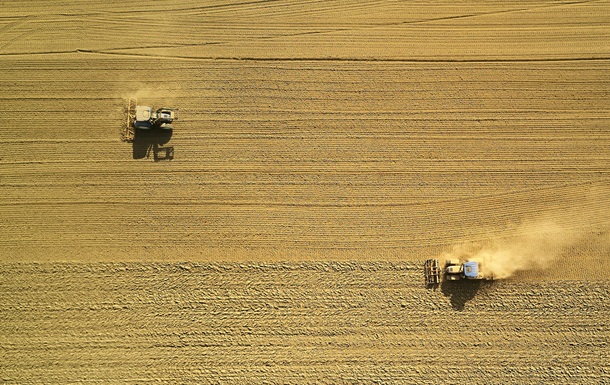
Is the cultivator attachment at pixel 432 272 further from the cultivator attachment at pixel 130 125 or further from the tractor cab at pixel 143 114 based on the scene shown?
the cultivator attachment at pixel 130 125

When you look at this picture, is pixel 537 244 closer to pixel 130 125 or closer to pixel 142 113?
pixel 142 113

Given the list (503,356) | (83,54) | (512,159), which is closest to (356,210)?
(512,159)

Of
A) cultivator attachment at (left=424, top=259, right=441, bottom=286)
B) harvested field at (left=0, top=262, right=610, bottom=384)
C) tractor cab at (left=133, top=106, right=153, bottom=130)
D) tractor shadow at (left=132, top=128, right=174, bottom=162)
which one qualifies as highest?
tractor cab at (left=133, top=106, right=153, bottom=130)

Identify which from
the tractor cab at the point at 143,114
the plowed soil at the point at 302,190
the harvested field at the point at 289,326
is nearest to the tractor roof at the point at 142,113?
the tractor cab at the point at 143,114

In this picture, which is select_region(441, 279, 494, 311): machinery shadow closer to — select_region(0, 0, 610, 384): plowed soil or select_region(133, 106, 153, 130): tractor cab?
select_region(0, 0, 610, 384): plowed soil

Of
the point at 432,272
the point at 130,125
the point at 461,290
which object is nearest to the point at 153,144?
the point at 130,125

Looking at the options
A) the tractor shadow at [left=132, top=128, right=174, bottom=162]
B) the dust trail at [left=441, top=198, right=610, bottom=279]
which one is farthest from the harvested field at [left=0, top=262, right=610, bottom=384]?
the tractor shadow at [left=132, top=128, right=174, bottom=162]
